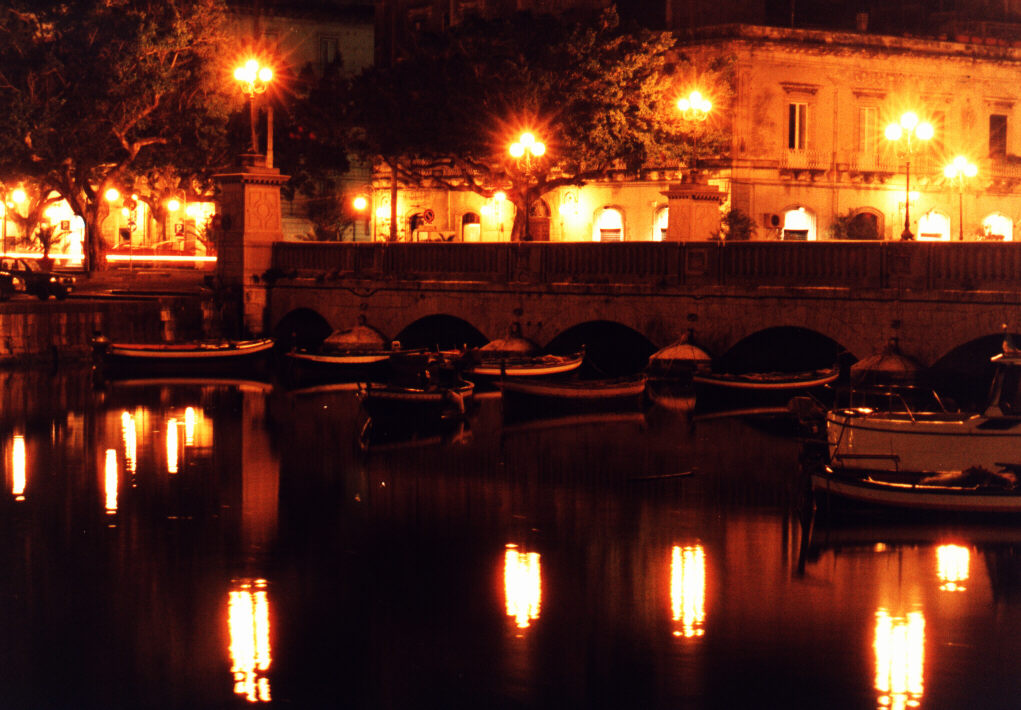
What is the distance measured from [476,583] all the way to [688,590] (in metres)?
2.96

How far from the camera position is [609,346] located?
4869 cm

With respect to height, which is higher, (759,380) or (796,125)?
(796,125)

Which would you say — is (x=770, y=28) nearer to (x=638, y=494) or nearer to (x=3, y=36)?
(x=3, y=36)

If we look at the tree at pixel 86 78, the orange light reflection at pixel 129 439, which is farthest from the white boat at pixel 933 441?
the tree at pixel 86 78

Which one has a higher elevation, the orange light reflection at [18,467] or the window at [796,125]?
the window at [796,125]

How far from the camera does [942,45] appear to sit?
2451 inches

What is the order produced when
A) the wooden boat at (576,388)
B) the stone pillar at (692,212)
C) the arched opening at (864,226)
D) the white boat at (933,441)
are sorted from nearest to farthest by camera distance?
1. the white boat at (933,441)
2. the wooden boat at (576,388)
3. the stone pillar at (692,212)
4. the arched opening at (864,226)

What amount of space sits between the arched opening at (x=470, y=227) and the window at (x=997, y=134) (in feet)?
78.3

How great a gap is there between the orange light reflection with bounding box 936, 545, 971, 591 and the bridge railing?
1571 cm

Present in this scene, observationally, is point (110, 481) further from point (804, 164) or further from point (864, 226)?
point (864, 226)

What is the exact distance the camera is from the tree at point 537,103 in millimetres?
54969

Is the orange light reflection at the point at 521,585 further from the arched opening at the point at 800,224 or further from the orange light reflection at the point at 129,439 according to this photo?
the arched opening at the point at 800,224

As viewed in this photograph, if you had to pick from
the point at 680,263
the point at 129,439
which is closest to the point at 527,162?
the point at 680,263

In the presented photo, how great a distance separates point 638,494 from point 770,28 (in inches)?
1490
